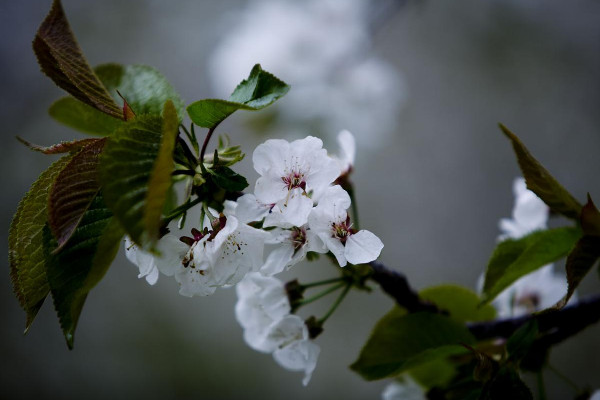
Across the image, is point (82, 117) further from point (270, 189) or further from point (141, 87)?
point (270, 189)

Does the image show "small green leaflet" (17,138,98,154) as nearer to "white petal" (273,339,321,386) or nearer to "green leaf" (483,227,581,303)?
"white petal" (273,339,321,386)

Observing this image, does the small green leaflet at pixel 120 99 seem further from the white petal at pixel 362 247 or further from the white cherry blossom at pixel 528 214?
the white cherry blossom at pixel 528 214

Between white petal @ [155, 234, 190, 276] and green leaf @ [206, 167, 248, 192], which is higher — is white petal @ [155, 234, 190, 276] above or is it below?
below

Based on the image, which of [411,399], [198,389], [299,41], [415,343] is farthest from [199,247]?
[198,389]

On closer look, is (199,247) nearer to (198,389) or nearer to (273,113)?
(273,113)

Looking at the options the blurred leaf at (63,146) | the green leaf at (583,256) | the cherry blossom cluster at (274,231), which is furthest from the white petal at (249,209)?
the green leaf at (583,256)

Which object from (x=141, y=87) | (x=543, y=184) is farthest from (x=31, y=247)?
(x=543, y=184)

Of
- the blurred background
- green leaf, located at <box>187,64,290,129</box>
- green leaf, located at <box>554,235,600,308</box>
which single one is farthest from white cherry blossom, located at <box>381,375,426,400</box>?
the blurred background
